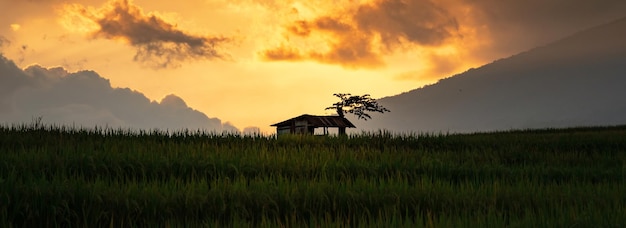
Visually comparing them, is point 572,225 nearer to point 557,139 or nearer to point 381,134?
point 381,134

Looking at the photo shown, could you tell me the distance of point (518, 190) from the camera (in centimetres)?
1006

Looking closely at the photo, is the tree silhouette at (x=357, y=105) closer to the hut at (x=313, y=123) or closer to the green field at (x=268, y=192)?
the hut at (x=313, y=123)

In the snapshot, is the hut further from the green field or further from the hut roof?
the green field

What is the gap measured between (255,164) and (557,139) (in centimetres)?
1705

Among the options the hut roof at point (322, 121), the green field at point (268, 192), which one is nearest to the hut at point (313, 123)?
the hut roof at point (322, 121)

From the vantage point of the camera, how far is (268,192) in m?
8.72

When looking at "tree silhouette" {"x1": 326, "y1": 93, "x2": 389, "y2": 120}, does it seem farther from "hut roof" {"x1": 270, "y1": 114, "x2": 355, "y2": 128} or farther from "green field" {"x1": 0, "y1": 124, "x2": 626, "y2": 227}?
"green field" {"x1": 0, "y1": 124, "x2": 626, "y2": 227}

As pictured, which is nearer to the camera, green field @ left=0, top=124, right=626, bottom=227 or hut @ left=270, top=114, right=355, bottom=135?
green field @ left=0, top=124, right=626, bottom=227

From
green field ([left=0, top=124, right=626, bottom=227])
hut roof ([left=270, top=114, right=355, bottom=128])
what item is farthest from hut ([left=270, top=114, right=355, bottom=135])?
green field ([left=0, top=124, right=626, bottom=227])

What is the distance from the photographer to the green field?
7.37m

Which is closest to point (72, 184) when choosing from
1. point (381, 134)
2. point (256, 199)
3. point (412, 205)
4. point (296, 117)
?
point (256, 199)

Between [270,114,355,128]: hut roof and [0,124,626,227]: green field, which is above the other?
[270,114,355,128]: hut roof

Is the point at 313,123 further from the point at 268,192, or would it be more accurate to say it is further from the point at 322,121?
the point at 268,192

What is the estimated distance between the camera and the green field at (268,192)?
290 inches
